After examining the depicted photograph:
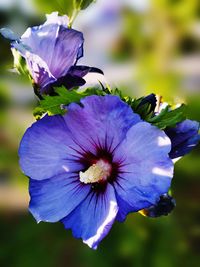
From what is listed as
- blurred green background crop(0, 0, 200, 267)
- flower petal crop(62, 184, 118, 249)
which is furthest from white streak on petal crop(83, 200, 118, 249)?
blurred green background crop(0, 0, 200, 267)

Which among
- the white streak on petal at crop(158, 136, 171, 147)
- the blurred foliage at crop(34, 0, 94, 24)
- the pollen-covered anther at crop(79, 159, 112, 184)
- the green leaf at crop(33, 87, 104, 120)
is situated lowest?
the pollen-covered anther at crop(79, 159, 112, 184)

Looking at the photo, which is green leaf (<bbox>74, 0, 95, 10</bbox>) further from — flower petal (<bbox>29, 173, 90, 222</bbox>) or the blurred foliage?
flower petal (<bbox>29, 173, 90, 222</bbox>)

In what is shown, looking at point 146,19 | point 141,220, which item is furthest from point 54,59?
point 146,19

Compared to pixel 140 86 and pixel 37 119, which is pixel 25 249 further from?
pixel 37 119

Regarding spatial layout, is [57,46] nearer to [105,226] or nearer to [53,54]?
[53,54]

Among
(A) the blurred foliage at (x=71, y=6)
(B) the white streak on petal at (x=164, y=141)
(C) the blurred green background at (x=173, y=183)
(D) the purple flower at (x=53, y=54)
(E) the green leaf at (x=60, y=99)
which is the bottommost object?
(C) the blurred green background at (x=173, y=183)

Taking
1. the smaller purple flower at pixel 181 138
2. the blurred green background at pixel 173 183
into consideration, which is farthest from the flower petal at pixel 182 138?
the blurred green background at pixel 173 183

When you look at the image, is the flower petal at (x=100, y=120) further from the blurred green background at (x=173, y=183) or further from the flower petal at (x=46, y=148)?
the blurred green background at (x=173, y=183)
